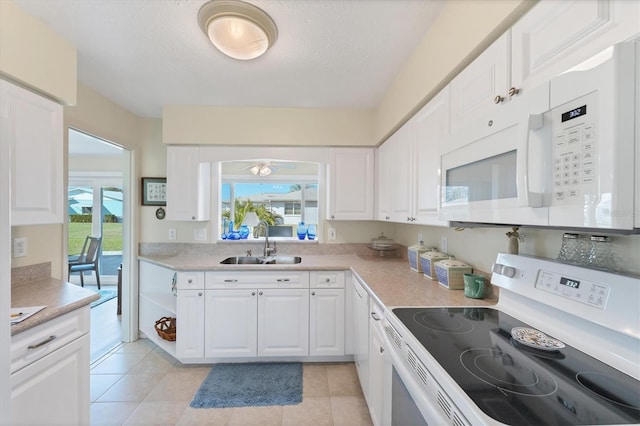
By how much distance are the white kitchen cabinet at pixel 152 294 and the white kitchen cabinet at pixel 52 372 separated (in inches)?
47.4

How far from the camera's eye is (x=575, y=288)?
2.88ft

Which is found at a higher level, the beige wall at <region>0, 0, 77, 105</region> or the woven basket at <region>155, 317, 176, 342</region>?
the beige wall at <region>0, 0, 77, 105</region>

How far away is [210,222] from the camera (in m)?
2.90

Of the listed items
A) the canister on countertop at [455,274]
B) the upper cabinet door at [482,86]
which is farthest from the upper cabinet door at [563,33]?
the canister on countertop at [455,274]

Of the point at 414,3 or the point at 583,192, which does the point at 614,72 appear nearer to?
the point at 583,192

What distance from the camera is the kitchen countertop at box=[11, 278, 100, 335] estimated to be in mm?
1193

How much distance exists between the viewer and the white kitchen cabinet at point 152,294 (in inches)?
107

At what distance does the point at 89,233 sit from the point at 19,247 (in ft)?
12.9

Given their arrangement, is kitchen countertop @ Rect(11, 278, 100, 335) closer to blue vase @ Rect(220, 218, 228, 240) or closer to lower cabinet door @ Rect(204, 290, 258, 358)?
lower cabinet door @ Rect(204, 290, 258, 358)

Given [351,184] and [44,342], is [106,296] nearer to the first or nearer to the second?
[44,342]

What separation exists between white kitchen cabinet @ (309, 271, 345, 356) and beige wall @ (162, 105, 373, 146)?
53.2 inches

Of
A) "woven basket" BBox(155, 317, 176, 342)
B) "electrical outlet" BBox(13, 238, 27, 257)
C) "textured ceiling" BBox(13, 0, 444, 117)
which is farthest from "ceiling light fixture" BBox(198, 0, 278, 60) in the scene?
"woven basket" BBox(155, 317, 176, 342)

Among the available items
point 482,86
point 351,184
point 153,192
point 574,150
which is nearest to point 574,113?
point 574,150

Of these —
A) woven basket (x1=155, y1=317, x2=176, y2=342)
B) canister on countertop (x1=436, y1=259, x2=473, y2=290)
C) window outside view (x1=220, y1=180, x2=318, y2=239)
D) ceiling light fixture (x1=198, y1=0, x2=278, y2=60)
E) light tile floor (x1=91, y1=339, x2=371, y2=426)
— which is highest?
ceiling light fixture (x1=198, y1=0, x2=278, y2=60)
